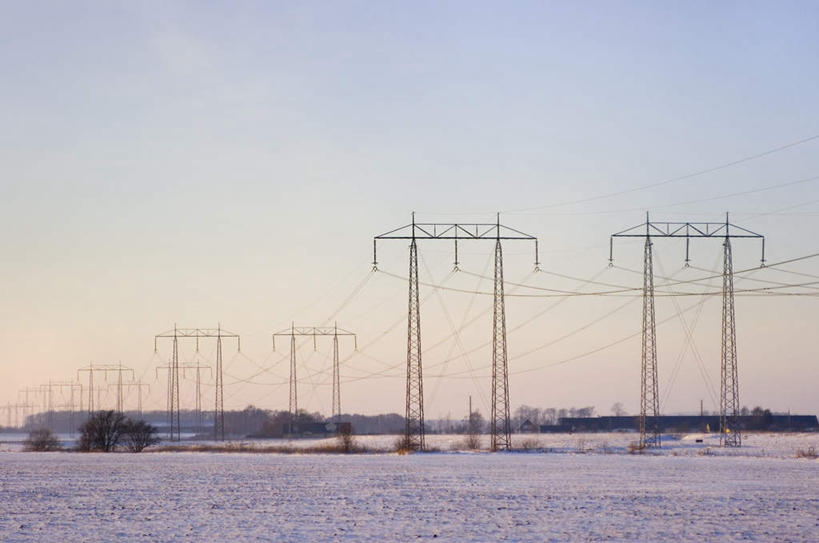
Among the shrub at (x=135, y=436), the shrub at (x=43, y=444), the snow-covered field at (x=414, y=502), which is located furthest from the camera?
the shrub at (x=43, y=444)

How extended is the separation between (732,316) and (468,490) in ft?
126

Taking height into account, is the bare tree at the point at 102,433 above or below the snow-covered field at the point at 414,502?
below

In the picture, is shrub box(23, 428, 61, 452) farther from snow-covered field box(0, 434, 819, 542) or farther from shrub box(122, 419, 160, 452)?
snow-covered field box(0, 434, 819, 542)

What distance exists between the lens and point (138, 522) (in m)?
30.5

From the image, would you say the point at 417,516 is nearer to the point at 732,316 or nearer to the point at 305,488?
the point at 305,488

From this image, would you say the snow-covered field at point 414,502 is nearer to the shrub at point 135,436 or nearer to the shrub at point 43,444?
the shrub at point 135,436

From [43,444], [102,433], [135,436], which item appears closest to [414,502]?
[135,436]

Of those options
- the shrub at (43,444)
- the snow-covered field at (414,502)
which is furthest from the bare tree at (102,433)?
the snow-covered field at (414,502)

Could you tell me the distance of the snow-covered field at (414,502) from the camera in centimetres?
2775

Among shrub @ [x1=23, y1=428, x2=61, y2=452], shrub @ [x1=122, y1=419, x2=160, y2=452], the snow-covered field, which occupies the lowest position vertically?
shrub @ [x1=23, y1=428, x2=61, y2=452]

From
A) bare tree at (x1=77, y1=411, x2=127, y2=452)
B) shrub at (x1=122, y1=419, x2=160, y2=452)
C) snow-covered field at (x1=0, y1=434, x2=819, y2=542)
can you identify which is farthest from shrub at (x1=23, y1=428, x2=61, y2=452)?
snow-covered field at (x1=0, y1=434, x2=819, y2=542)

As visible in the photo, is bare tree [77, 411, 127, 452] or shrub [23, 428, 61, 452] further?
shrub [23, 428, 61, 452]

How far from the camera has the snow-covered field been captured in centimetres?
2775

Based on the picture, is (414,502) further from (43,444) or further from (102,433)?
(43,444)
